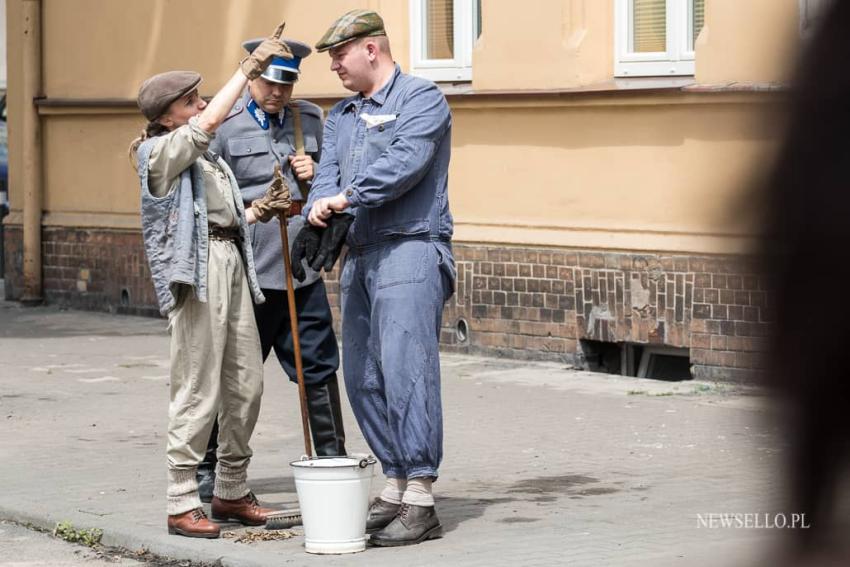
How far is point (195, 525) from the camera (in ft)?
20.1

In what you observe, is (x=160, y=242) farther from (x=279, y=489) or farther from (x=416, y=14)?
(x=416, y=14)

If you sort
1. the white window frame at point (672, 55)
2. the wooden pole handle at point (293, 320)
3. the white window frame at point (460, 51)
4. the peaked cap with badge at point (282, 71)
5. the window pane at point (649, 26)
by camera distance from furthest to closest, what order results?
the white window frame at point (460, 51)
the window pane at point (649, 26)
the white window frame at point (672, 55)
the peaked cap with badge at point (282, 71)
the wooden pole handle at point (293, 320)

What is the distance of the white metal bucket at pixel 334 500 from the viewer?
5.70 meters

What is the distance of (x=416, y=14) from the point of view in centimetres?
1297

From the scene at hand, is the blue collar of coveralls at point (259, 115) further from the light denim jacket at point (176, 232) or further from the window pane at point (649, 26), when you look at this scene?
the window pane at point (649, 26)

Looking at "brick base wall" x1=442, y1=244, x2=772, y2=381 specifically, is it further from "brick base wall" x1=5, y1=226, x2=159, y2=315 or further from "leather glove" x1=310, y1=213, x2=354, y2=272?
"leather glove" x1=310, y1=213, x2=354, y2=272

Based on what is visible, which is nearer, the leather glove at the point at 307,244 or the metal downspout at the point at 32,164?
the leather glove at the point at 307,244

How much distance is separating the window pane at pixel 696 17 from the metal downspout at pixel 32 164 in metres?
7.71

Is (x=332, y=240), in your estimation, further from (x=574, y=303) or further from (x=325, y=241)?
(x=574, y=303)

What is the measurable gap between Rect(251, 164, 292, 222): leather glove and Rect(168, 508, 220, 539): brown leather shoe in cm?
116

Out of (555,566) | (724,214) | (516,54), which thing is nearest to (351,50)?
(555,566)

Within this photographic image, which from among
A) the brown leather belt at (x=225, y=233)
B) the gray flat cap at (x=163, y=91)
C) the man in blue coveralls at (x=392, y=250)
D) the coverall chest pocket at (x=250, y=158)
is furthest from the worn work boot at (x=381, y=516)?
the gray flat cap at (x=163, y=91)

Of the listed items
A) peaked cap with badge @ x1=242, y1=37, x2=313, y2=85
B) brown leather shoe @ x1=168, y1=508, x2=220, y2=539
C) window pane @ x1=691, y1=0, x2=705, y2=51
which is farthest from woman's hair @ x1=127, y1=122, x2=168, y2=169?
window pane @ x1=691, y1=0, x2=705, y2=51

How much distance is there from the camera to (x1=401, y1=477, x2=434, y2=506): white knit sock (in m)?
5.94
